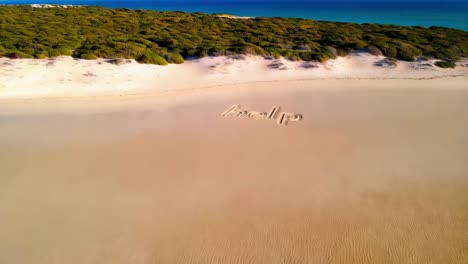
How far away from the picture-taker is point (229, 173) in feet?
26.8

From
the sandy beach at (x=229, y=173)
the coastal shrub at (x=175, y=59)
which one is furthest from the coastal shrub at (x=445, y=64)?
the coastal shrub at (x=175, y=59)

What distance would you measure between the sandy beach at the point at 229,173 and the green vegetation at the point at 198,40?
16.0 feet

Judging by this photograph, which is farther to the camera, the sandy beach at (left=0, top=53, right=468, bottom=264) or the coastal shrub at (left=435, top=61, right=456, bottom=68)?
the coastal shrub at (left=435, top=61, right=456, bottom=68)

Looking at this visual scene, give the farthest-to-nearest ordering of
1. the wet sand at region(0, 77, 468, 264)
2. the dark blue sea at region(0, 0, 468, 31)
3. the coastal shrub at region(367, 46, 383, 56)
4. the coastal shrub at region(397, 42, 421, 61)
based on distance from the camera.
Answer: the dark blue sea at region(0, 0, 468, 31) → the coastal shrub at region(367, 46, 383, 56) → the coastal shrub at region(397, 42, 421, 61) → the wet sand at region(0, 77, 468, 264)

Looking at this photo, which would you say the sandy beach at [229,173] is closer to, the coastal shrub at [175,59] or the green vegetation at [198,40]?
the coastal shrub at [175,59]

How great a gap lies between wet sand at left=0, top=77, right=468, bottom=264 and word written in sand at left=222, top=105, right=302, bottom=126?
1.20ft

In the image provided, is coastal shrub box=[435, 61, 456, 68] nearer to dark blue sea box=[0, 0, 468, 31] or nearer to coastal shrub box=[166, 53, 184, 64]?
coastal shrub box=[166, 53, 184, 64]

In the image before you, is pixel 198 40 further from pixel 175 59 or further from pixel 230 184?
pixel 230 184

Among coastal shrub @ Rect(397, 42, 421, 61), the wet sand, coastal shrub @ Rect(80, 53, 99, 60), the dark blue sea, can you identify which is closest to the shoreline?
coastal shrub @ Rect(80, 53, 99, 60)

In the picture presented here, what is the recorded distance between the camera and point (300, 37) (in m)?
25.5

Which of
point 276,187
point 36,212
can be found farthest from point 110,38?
point 276,187

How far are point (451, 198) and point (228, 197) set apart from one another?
5700 mm

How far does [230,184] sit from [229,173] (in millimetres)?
538

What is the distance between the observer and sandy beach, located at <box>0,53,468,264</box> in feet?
19.1
